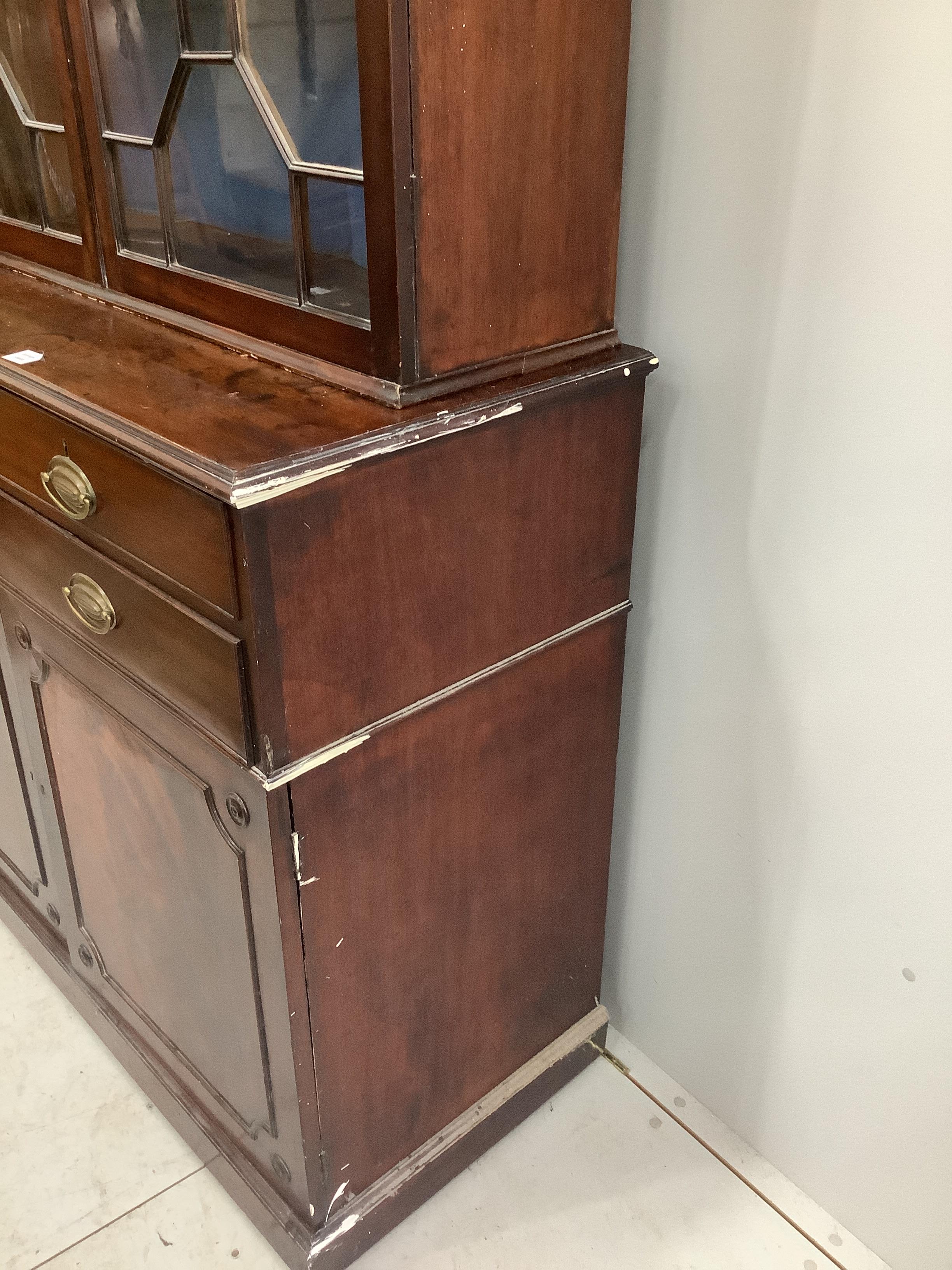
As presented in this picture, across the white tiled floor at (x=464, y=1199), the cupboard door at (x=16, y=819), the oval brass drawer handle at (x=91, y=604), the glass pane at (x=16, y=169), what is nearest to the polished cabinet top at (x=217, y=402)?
the oval brass drawer handle at (x=91, y=604)

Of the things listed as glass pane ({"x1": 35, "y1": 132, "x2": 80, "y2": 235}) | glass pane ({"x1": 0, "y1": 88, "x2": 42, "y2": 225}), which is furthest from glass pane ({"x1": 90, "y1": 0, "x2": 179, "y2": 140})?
glass pane ({"x1": 0, "y1": 88, "x2": 42, "y2": 225})

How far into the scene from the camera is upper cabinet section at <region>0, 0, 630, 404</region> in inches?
31.9

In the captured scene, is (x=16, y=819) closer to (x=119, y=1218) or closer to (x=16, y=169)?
(x=119, y=1218)

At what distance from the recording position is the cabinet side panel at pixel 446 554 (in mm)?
831

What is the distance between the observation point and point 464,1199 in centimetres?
131

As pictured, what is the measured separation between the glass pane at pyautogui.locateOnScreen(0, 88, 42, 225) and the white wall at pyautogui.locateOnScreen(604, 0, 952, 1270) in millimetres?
717

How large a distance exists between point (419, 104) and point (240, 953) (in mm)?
802

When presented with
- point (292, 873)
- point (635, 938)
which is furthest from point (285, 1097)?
point (635, 938)

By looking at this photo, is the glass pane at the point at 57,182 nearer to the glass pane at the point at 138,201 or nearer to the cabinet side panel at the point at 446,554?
the glass pane at the point at 138,201

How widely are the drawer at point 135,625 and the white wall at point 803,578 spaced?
1.75 feet

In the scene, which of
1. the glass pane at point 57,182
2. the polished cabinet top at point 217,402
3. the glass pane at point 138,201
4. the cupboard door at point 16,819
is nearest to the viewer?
the polished cabinet top at point 217,402

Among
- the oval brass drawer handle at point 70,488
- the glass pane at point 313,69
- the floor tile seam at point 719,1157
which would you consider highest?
the glass pane at point 313,69

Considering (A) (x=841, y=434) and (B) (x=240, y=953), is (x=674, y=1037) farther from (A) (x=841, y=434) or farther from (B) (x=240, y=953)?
(A) (x=841, y=434)

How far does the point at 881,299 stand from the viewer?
0.88 meters
